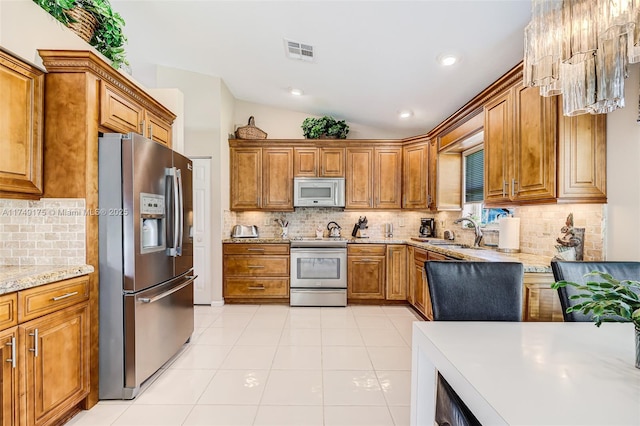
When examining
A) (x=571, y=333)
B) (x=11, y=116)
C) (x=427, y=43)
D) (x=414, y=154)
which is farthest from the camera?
(x=414, y=154)

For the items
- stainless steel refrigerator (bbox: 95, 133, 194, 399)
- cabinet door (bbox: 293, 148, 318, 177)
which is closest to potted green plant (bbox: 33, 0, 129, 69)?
stainless steel refrigerator (bbox: 95, 133, 194, 399)

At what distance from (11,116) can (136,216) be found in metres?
0.82

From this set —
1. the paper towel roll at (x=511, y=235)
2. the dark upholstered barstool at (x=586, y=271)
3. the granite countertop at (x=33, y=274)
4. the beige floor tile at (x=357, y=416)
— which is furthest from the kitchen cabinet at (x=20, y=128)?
the paper towel roll at (x=511, y=235)

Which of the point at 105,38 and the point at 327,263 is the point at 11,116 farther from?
the point at 327,263

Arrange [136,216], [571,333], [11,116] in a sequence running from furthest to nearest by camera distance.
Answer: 1. [136,216]
2. [11,116]
3. [571,333]

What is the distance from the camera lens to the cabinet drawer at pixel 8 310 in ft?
4.64

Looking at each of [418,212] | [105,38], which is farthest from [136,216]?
[418,212]

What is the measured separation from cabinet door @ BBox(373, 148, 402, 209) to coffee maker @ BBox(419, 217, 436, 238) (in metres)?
0.49

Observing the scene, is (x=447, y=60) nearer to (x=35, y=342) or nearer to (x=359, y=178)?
(x=359, y=178)

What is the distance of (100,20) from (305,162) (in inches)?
109

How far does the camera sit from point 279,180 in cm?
453

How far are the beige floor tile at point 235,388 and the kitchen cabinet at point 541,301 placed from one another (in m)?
1.86

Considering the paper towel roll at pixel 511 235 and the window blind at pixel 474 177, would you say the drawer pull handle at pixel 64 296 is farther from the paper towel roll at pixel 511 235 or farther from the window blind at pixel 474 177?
the window blind at pixel 474 177

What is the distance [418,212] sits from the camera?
4891mm
